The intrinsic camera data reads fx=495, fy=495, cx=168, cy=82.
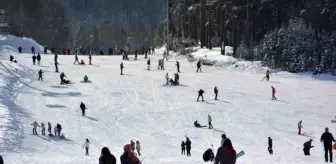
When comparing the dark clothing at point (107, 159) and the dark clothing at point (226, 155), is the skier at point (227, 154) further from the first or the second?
the dark clothing at point (107, 159)

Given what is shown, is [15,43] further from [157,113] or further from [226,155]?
[226,155]

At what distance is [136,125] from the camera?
3077 cm

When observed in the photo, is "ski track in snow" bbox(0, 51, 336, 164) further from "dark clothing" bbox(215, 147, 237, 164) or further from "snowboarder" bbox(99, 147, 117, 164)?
"snowboarder" bbox(99, 147, 117, 164)

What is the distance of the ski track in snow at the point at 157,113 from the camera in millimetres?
24281

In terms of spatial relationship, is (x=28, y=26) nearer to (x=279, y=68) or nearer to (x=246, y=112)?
(x=279, y=68)


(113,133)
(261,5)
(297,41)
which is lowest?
(113,133)

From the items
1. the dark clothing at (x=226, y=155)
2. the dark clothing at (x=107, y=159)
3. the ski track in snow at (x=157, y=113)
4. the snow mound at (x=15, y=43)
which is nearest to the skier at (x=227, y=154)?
the dark clothing at (x=226, y=155)

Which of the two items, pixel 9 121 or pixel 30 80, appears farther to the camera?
pixel 30 80

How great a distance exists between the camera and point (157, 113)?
3372 centimetres

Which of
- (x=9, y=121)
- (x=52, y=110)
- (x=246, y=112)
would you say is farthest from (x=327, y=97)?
(x=9, y=121)

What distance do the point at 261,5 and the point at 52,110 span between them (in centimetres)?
3496

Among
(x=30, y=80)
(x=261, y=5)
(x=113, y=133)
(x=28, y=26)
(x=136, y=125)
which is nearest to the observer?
(x=113, y=133)

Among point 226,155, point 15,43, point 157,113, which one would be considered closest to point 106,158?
point 226,155

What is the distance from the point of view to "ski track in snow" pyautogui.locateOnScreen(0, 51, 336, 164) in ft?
79.7
